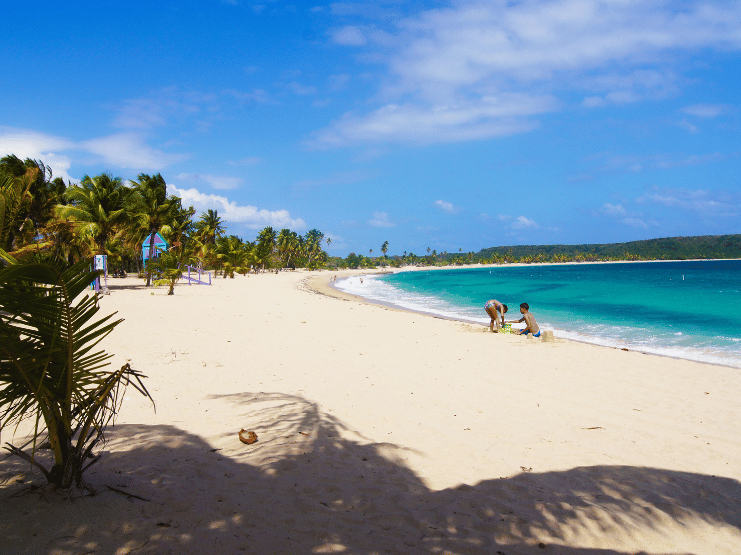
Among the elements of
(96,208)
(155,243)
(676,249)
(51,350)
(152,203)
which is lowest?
(51,350)

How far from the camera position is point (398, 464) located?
149 inches

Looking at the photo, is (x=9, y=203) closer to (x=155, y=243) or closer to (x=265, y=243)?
(x=155, y=243)

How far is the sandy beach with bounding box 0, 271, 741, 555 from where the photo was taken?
8.43 feet

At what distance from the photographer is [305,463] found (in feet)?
12.2

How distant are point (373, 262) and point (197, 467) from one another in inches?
5629

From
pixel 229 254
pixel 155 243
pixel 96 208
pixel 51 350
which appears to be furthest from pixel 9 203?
pixel 229 254

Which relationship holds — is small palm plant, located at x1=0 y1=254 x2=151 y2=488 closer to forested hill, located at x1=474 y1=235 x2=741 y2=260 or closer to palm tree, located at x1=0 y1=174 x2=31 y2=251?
palm tree, located at x1=0 y1=174 x2=31 y2=251

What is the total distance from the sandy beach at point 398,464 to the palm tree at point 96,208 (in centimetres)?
1885

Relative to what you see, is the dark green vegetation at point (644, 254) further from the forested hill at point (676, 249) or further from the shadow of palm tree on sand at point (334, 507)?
the shadow of palm tree on sand at point (334, 507)

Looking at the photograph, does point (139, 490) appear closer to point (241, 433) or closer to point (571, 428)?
point (241, 433)

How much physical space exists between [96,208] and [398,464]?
1011 inches

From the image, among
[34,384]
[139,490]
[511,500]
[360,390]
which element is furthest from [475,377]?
[34,384]

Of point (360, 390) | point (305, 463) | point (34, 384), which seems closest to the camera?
point (34, 384)

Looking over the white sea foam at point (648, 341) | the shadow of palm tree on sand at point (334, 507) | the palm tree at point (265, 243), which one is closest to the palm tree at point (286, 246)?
the palm tree at point (265, 243)
